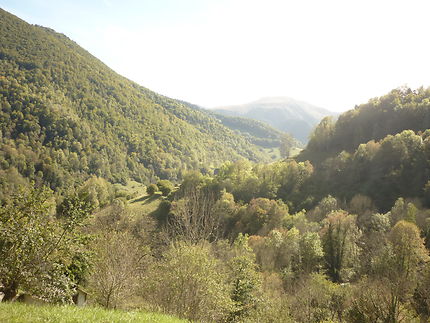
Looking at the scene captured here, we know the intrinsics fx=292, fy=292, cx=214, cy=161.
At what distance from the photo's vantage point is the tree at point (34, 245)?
1223 cm

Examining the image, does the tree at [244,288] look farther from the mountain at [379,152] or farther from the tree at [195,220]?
the mountain at [379,152]

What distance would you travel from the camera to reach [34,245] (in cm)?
1241

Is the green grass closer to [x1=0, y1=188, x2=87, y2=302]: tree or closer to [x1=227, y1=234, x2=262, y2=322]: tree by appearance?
[x1=0, y1=188, x2=87, y2=302]: tree

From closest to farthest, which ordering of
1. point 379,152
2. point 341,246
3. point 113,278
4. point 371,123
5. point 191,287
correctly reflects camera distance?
point 191,287 < point 113,278 < point 341,246 < point 379,152 < point 371,123

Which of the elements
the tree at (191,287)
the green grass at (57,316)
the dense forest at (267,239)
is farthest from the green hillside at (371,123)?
the green grass at (57,316)

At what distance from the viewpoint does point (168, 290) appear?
19.5m

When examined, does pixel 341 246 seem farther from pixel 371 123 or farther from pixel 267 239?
pixel 371 123

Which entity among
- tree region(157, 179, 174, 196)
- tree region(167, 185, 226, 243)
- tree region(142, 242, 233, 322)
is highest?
tree region(167, 185, 226, 243)

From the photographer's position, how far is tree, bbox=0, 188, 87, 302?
1223 cm

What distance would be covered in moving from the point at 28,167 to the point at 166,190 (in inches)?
4177

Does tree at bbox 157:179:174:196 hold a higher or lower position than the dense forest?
lower

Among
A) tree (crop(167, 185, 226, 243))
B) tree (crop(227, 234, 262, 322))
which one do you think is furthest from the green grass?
tree (crop(227, 234, 262, 322))

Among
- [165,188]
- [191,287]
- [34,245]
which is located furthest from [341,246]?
[165,188]

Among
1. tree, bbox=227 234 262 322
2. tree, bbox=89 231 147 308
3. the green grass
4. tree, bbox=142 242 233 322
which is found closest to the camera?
the green grass
